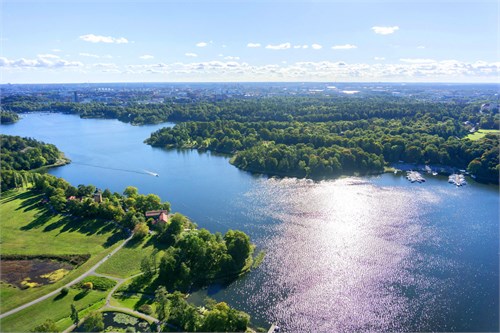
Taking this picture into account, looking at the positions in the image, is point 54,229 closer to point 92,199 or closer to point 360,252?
point 92,199

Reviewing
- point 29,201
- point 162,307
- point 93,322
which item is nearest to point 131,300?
point 162,307

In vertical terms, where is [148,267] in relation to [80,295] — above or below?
above

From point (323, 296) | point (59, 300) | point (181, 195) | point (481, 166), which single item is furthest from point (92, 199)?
point (481, 166)

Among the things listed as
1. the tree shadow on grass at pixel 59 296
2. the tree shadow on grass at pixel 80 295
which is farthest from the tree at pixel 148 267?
the tree shadow on grass at pixel 59 296

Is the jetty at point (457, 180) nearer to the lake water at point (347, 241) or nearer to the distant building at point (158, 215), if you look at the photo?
the lake water at point (347, 241)

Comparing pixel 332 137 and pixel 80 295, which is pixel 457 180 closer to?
pixel 332 137

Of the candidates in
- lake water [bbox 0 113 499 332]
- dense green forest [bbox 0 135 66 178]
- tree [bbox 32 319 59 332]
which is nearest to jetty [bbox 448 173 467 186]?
lake water [bbox 0 113 499 332]
